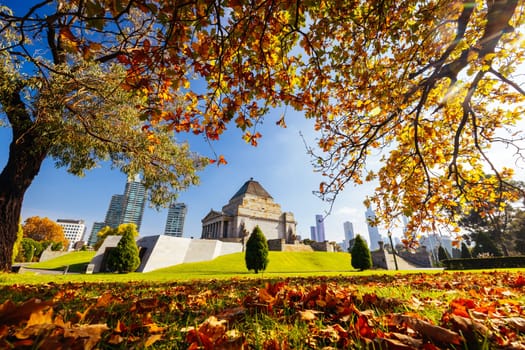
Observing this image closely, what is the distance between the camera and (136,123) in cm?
1056

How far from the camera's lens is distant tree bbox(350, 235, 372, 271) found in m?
24.1

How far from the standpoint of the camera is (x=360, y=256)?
24219 millimetres

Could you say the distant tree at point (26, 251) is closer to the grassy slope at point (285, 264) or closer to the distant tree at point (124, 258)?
the distant tree at point (124, 258)

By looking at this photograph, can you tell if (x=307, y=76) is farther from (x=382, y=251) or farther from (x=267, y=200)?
(x=267, y=200)

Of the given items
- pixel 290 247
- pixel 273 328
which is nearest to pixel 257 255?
pixel 290 247

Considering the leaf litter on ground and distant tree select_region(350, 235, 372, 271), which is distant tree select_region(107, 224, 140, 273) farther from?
the leaf litter on ground

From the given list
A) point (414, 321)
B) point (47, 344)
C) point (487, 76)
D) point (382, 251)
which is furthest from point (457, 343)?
point (382, 251)

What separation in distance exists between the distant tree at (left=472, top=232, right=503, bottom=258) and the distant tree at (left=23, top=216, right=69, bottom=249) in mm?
95203

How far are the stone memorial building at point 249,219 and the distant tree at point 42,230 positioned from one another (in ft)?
141

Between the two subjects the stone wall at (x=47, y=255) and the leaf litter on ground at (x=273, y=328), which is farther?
the stone wall at (x=47, y=255)

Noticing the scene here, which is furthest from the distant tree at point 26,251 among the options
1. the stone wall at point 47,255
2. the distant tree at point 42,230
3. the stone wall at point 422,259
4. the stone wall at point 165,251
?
the stone wall at point 422,259

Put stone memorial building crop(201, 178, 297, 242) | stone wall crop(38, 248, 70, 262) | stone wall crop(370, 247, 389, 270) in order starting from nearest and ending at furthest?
stone wall crop(370, 247, 389, 270)
stone wall crop(38, 248, 70, 262)
stone memorial building crop(201, 178, 297, 242)

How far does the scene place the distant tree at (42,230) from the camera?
6225 cm

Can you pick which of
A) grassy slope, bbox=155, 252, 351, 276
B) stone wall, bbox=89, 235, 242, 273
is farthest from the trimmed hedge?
stone wall, bbox=89, 235, 242, 273
